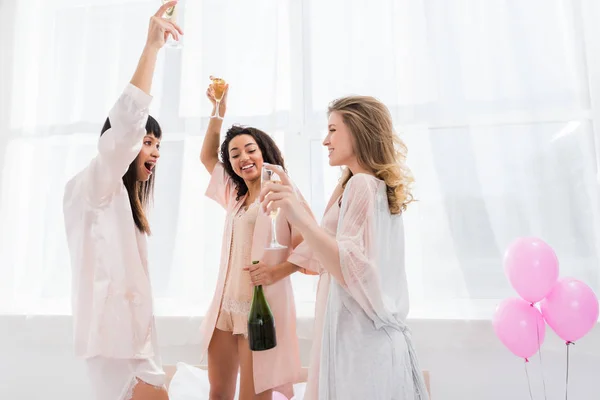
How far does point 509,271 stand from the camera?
6.51 ft

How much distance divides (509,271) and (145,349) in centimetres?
152

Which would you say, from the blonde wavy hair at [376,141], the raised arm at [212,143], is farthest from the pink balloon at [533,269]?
the raised arm at [212,143]

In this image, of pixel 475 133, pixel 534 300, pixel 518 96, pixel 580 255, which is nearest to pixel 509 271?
pixel 534 300

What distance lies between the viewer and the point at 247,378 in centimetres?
181

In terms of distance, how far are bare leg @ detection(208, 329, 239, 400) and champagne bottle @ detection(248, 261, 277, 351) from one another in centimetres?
16

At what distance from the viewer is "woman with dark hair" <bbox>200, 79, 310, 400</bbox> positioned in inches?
70.7

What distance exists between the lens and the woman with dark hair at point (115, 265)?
4.23ft

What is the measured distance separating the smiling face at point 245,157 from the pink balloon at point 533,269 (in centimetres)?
118

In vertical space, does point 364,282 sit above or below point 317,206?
below

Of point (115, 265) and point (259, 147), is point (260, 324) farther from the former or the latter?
point (259, 147)

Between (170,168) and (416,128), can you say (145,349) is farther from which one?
(416,128)

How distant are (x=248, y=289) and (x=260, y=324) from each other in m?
0.16

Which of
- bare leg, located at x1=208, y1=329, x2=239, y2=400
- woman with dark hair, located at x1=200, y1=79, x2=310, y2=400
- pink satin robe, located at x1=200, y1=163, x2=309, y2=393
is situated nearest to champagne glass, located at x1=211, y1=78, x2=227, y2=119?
woman with dark hair, located at x1=200, y1=79, x2=310, y2=400

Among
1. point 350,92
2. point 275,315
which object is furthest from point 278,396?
point 350,92
